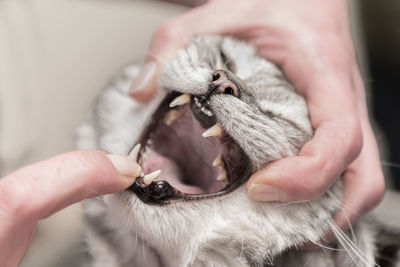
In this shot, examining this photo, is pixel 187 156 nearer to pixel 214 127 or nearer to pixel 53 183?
pixel 214 127

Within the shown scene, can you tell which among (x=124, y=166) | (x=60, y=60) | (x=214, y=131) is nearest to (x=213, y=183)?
(x=214, y=131)

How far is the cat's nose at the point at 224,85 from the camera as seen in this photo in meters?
0.65

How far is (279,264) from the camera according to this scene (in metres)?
0.65

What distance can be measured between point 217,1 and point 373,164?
0.50 metres

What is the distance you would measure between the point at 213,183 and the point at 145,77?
0.90ft

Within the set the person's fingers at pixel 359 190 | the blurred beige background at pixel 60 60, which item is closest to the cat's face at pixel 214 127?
the person's fingers at pixel 359 190

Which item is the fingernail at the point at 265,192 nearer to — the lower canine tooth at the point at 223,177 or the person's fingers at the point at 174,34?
the lower canine tooth at the point at 223,177

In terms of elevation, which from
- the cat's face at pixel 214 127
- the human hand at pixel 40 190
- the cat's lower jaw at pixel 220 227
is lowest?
the cat's lower jaw at pixel 220 227

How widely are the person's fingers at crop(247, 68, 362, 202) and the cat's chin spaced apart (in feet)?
0.21

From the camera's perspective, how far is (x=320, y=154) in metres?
0.65

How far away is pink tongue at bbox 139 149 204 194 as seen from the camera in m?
0.68

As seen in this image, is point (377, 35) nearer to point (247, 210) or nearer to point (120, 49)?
point (120, 49)

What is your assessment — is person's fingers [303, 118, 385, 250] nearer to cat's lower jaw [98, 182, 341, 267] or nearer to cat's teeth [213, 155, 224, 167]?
cat's lower jaw [98, 182, 341, 267]

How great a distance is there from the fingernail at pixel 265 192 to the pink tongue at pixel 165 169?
12cm
